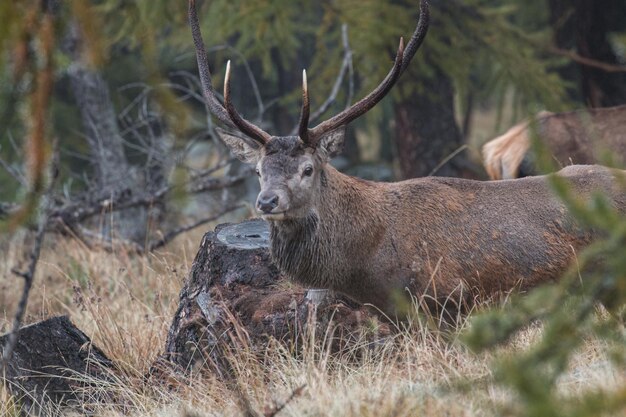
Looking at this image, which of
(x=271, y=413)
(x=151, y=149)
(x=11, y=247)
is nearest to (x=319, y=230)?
(x=271, y=413)

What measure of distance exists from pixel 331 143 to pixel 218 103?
0.77 metres

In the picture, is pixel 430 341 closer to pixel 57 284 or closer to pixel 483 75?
pixel 57 284

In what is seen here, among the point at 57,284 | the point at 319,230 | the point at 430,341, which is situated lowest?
the point at 57,284

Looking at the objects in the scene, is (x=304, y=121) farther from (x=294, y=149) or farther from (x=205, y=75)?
(x=205, y=75)

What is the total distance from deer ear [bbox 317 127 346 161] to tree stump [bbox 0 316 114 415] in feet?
5.85

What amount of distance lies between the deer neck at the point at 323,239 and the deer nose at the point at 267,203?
0.35m

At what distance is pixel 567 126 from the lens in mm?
9648

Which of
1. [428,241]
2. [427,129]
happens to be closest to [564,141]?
[427,129]

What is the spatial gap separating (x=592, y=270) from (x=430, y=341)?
117 centimetres

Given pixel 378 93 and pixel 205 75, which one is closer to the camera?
pixel 378 93

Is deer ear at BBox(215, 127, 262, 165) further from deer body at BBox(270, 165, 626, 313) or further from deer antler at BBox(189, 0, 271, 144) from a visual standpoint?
deer body at BBox(270, 165, 626, 313)

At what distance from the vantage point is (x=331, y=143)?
5.76m

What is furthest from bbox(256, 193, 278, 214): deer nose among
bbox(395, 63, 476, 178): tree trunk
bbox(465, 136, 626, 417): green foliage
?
bbox(395, 63, 476, 178): tree trunk

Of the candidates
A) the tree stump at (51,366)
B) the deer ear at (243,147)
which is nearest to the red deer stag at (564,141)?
the deer ear at (243,147)
